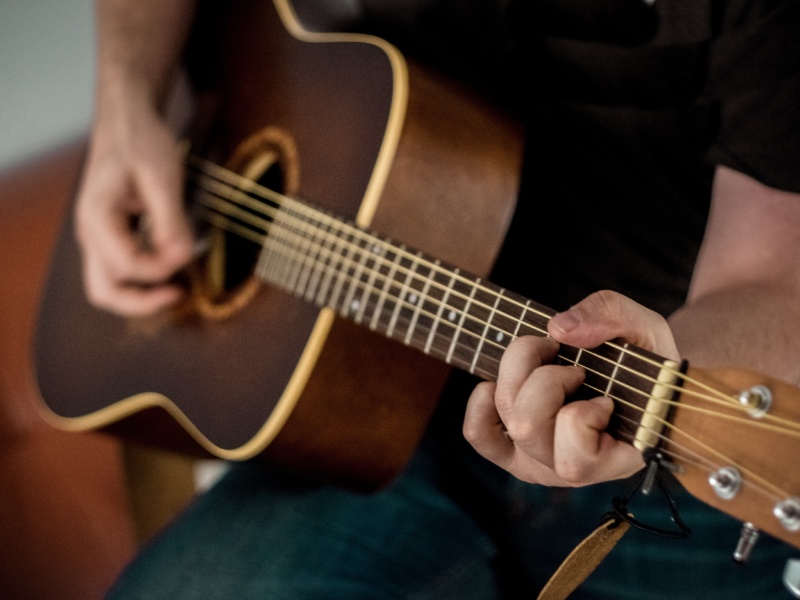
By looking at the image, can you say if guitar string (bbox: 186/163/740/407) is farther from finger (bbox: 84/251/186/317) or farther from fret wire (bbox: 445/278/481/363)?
finger (bbox: 84/251/186/317)

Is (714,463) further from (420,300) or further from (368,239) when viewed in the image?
(368,239)

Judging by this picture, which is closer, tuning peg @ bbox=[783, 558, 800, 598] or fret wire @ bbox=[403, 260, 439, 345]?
tuning peg @ bbox=[783, 558, 800, 598]

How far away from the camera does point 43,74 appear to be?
1.21m

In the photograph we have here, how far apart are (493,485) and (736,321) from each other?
25cm

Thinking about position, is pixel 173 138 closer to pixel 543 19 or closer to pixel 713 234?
pixel 543 19

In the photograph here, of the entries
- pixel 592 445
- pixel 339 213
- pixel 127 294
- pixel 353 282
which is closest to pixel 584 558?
pixel 592 445

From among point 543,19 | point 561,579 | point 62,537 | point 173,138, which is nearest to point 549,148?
point 543,19

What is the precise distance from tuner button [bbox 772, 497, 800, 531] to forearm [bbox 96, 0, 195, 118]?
2.64 ft

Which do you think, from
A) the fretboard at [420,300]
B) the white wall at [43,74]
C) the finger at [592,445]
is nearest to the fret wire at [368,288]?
the fretboard at [420,300]

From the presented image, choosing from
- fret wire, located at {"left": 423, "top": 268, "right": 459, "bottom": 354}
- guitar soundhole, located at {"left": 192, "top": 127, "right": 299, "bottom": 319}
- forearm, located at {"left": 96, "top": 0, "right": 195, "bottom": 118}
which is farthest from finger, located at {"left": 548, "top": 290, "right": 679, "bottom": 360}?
forearm, located at {"left": 96, "top": 0, "right": 195, "bottom": 118}

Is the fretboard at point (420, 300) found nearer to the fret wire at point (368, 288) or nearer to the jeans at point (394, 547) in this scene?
the fret wire at point (368, 288)

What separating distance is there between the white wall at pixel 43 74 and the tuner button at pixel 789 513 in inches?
47.1

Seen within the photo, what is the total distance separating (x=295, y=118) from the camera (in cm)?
73

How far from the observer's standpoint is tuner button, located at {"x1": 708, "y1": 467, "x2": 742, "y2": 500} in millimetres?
323
